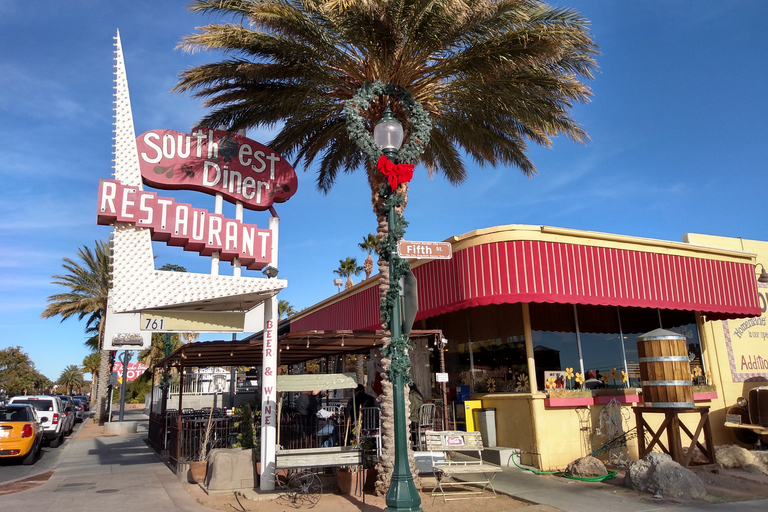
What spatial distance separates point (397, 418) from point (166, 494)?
5.64m

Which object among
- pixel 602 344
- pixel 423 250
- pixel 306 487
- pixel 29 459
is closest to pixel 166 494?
pixel 306 487

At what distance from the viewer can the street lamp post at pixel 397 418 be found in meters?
6.26

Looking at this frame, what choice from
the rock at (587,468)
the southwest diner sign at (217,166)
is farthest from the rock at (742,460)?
the southwest diner sign at (217,166)

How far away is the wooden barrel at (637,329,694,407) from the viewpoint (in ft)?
33.6

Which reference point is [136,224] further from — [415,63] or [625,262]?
[625,262]

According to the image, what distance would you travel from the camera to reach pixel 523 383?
12.1 metres

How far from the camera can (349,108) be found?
868cm

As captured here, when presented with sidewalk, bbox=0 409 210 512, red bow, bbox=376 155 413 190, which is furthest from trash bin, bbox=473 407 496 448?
red bow, bbox=376 155 413 190

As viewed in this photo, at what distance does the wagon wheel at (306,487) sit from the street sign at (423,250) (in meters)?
4.85

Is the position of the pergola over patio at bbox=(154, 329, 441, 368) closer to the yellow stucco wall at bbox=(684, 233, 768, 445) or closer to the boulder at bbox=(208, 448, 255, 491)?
the boulder at bbox=(208, 448, 255, 491)

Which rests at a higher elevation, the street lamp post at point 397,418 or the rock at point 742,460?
the street lamp post at point 397,418

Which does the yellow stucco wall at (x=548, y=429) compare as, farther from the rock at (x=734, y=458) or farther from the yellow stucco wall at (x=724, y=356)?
the yellow stucco wall at (x=724, y=356)

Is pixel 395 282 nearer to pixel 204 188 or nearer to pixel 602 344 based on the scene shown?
pixel 204 188

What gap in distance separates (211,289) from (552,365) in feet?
25.3
